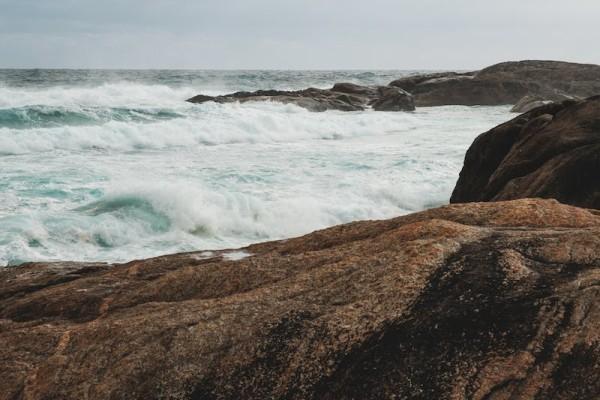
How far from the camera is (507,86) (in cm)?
4428

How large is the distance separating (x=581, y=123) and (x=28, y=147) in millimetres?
16189

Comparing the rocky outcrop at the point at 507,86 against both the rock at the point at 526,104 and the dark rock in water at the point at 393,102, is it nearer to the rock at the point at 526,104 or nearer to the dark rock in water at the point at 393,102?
the dark rock in water at the point at 393,102

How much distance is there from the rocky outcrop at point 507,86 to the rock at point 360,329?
1630 inches

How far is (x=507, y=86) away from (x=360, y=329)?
4540 centimetres

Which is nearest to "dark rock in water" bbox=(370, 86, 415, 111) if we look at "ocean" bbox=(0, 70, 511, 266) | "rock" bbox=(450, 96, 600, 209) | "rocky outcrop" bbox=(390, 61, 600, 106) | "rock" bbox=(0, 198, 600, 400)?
"rocky outcrop" bbox=(390, 61, 600, 106)

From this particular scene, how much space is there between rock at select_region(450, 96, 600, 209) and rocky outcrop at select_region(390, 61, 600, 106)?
114 ft

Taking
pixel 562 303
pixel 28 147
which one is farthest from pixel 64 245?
pixel 28 147

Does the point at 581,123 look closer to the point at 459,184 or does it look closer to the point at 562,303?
the point at 459,184

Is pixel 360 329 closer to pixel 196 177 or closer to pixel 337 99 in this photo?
pixel 196 177

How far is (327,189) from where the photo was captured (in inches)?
478

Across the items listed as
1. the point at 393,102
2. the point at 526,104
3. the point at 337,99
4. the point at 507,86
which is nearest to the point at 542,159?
the point at 526,104

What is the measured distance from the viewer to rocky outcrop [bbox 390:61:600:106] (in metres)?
43.3

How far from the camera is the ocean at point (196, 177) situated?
9172 millimetres

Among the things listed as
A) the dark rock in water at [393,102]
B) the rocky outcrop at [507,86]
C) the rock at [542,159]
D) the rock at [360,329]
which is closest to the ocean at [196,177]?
the rock at [542,159]
